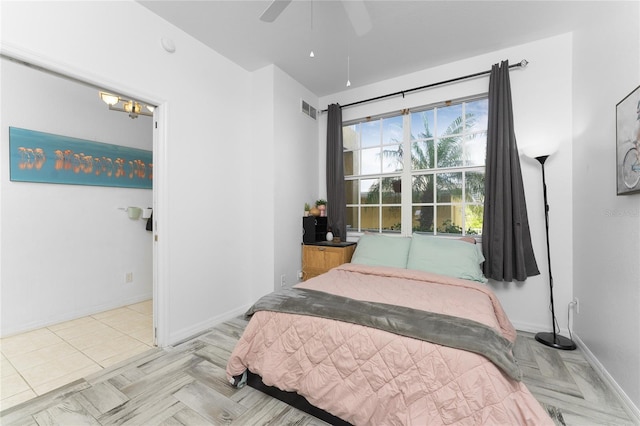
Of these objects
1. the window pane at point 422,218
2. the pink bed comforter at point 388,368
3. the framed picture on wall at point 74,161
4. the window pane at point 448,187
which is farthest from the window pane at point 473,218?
the framed picture on wall at point 74,161

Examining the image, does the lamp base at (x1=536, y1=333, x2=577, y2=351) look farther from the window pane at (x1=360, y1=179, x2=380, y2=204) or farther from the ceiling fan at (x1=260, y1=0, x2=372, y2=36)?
the ceiling fan at (x1=260, y1=0, x2=372, y2=36)

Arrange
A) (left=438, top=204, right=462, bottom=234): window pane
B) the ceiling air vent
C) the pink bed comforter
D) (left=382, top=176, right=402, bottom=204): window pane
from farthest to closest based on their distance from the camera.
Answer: the ceiling air vent
(left=382, top=176, right=402, bottom=204): window pane
(left=438, top=204, right=462, bottom=234): window pane
the pink bed comforter

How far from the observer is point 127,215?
135 inches

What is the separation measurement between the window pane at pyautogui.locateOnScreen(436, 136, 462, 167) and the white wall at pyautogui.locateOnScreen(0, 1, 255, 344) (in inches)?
93.5

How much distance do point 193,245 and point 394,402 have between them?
2.22 meters

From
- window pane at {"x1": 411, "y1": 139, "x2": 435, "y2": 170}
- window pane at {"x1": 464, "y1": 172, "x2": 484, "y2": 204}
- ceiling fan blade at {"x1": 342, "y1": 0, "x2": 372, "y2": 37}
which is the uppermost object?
ceiling fan blade at {"x1": 342, "y1": 0, "x2": 372, "y2": 37}

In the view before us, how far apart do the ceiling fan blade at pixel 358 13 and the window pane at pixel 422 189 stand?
6.30 ft

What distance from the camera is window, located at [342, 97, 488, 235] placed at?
303 cm

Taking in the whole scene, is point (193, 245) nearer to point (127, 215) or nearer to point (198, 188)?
point (198, 188)

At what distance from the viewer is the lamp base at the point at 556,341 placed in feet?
7.43

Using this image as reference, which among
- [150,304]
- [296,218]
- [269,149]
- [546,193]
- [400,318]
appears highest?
[269,149]

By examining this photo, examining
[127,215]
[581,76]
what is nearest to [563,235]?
[581,76]

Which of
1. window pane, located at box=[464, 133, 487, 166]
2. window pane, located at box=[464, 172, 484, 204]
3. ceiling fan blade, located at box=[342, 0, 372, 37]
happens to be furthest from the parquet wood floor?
ceiling fan blade, located at box=[342, 0, 372, 37]

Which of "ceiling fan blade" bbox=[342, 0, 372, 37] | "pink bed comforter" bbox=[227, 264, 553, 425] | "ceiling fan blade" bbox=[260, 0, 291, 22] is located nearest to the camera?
"pink bed comforter" bbox=[227, 264, 553, 425]
